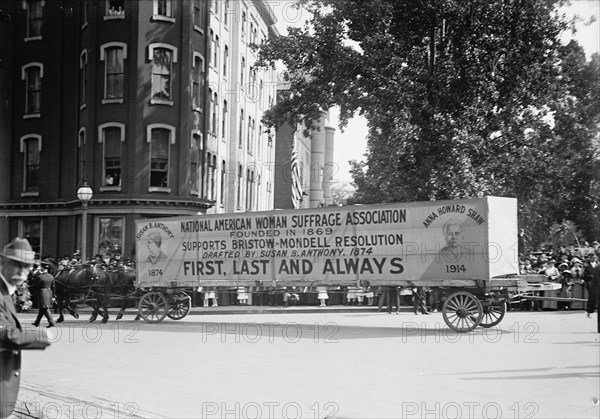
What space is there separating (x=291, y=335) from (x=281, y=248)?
3.47 metres

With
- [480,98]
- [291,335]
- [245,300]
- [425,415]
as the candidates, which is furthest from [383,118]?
[425,415]

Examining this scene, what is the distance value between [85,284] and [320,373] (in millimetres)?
12019

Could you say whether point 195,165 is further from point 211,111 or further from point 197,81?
point 211,111

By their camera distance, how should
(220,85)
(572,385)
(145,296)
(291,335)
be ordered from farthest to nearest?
1. (220,85)
2. (145,296)
3. (291,335)
4. (572,385)

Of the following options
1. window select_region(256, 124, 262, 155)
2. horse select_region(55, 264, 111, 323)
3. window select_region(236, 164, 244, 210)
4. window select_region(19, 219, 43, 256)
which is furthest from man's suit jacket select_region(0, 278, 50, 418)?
window select_region(256, 124, 262, 155)

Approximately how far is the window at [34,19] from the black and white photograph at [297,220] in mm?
67

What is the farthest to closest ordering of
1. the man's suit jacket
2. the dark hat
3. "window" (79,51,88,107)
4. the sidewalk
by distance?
"window" (79,51,88,107) → the sidewalk → the dark hat → the man's suit jacket

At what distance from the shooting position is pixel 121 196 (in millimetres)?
31859

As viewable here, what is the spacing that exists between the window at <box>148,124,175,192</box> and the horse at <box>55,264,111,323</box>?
11407mm

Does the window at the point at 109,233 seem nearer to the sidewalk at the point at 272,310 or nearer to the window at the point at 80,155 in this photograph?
the window at the point at 80,155

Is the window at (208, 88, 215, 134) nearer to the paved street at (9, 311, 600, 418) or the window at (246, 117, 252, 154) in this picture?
the window at (246, 117, 252, 154)

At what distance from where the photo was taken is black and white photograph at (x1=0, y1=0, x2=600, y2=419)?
10295 millimetres

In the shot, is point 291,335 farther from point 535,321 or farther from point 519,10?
point 519,10

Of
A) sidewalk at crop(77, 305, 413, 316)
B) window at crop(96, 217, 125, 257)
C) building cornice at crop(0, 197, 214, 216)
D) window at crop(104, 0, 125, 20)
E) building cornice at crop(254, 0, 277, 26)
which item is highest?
building cornice at crop(254, 0, 277, 26)
